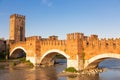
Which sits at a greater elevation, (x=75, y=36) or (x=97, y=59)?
(x=75, y=36)

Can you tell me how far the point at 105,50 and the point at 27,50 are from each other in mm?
23696

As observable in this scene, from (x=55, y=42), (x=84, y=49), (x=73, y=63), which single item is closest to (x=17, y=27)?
(x=55, y=42)

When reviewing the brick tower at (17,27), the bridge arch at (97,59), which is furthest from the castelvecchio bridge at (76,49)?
the brick tower at (17,27)

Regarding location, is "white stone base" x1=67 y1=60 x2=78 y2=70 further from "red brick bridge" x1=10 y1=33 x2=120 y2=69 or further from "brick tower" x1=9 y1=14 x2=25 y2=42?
"brick tower" x1=9 y1=14 x2=25 y2=42

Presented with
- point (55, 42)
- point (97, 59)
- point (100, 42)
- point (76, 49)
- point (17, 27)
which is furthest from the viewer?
point (17, 27)

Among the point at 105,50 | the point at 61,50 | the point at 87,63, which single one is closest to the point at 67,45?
the point at 61,50

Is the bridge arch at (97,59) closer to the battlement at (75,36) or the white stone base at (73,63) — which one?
the white stone base at (73,63)

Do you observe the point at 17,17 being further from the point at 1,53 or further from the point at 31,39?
the point at 31,39

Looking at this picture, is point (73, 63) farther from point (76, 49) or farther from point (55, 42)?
point (55, 42)

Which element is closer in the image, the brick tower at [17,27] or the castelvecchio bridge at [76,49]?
the castelvecchio bridge at [76,49]

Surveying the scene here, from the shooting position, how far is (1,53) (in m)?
59.1

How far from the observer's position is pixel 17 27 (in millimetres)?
64500

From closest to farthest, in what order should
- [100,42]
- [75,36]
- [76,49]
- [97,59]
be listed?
[97,59] → [100,42] → [76,49] → [75,36]

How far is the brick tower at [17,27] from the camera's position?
6384cm
